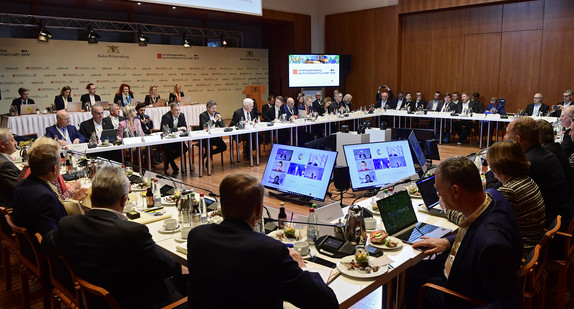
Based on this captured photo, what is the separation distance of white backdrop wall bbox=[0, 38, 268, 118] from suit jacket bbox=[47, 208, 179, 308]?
10376 millimetres

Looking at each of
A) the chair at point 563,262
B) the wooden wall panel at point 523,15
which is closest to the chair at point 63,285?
the chair at point 563,262

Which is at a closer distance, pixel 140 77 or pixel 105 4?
pixel 105 4

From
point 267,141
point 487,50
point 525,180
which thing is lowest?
point 267,141

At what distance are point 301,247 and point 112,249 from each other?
0.97 m

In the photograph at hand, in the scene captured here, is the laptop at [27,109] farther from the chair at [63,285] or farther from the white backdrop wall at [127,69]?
the chair at [63,285]

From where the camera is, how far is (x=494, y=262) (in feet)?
5.84

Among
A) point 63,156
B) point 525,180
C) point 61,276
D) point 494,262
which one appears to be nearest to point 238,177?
point 494,262

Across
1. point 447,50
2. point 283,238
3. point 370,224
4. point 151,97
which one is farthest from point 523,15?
point 283,238

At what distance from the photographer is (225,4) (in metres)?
9.30

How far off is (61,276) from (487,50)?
40.5ft

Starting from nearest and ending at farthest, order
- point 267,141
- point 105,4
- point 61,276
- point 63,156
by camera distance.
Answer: point 61,276
point 63,156
point 267,141
point 105,4

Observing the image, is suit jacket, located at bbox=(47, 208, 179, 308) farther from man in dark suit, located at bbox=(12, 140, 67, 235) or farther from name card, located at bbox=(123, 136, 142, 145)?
name card, located at bbox=(123, 136, 142, 145)

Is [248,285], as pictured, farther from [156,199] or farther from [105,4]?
[105,4]

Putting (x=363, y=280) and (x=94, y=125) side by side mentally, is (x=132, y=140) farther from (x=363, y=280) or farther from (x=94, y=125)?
(x=363, y=280)
